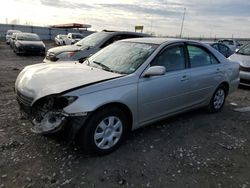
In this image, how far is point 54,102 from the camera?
346 centimetres

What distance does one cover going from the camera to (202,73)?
5148 mm

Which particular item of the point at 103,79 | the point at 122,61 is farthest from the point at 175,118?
the point at 103,79

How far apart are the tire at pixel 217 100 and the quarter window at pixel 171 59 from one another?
1.39m

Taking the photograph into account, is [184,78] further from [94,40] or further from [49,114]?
[94,40]

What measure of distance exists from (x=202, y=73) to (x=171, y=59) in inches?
34.6

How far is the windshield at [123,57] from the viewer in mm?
4195

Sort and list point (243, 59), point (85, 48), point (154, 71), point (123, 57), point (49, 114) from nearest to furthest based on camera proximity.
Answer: point (49, 114) < point (154, 71) < point (123, 57) < point (85, 48) < point (243, 59)

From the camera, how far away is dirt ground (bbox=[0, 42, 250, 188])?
322 cm

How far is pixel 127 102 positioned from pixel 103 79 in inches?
18.2

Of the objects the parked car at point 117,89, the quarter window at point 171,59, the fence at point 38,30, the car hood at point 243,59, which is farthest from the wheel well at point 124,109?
the fence at point 38,30

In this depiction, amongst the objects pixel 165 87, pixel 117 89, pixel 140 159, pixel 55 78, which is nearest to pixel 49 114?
pixel 55 78

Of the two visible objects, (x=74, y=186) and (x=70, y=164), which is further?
(x=70, y=164)

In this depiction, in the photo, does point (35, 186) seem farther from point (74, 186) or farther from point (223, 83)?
point (223, 83)

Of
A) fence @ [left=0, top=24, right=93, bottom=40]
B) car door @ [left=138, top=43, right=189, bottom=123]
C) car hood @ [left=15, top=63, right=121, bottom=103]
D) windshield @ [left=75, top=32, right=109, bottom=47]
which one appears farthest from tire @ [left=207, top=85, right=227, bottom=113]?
fence @ [left=0, top=24, right=93, bottom=40]
